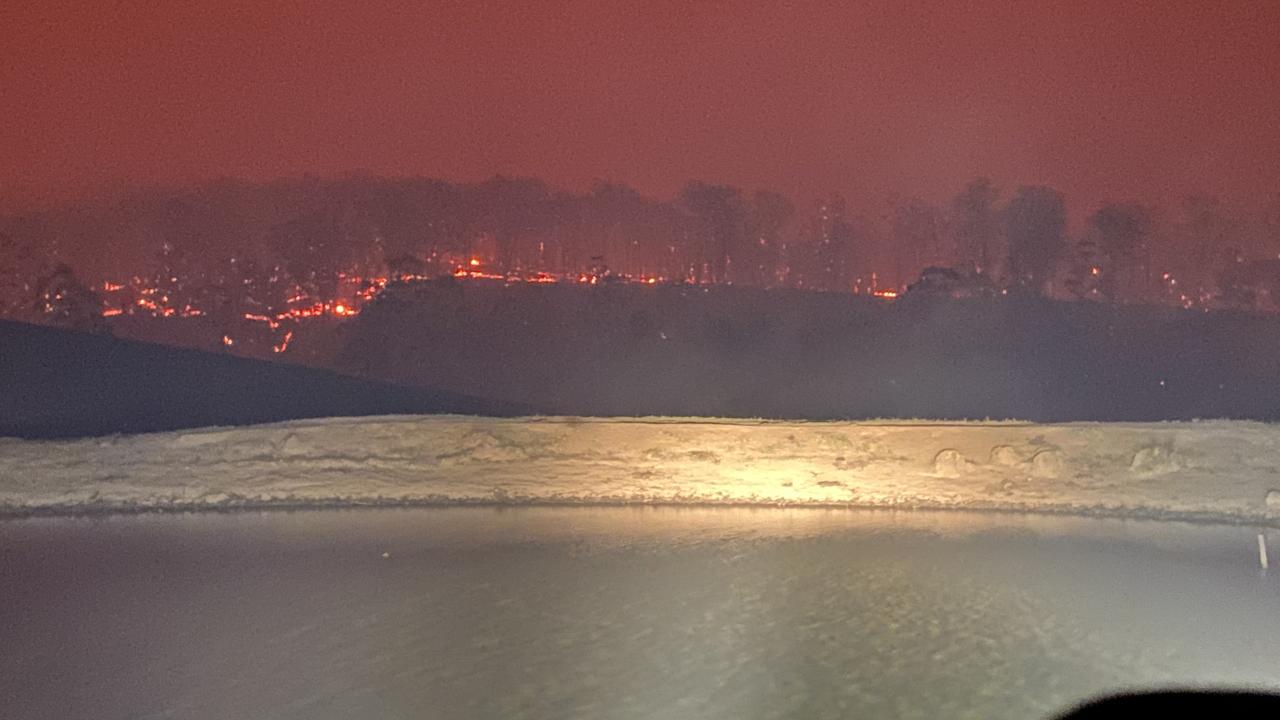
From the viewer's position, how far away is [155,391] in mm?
26234

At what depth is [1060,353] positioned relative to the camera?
39.0m

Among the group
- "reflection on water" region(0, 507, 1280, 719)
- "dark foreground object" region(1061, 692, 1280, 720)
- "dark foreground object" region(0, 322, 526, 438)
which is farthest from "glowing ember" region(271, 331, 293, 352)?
"dark foreground object" region(1061, 692, 1280, 720)

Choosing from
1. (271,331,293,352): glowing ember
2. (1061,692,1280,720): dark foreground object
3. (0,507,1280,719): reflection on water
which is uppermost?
(271,331,293,352): glowing ember

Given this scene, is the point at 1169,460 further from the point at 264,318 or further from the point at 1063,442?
the point at 264,318

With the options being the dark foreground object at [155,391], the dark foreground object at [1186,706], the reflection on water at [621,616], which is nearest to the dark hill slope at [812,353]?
the dark foreground object at [155,391]

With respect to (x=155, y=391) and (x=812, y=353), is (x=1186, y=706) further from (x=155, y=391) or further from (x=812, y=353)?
(x=812, y=353)

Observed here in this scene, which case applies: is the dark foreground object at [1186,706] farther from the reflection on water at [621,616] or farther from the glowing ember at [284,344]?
the glowing ember at [284,344]

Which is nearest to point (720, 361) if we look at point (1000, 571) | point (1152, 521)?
point (1152, 521)

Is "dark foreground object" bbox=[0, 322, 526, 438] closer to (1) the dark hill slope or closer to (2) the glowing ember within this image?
(1) the dark hill slope

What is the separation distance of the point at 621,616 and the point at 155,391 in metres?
20.3

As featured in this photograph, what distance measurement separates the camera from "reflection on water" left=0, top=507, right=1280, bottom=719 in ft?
25.3

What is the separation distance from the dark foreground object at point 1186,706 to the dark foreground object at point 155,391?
1988cm

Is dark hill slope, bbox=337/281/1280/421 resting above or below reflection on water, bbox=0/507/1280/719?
above

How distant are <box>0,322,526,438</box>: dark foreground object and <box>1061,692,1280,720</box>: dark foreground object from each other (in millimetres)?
19877
